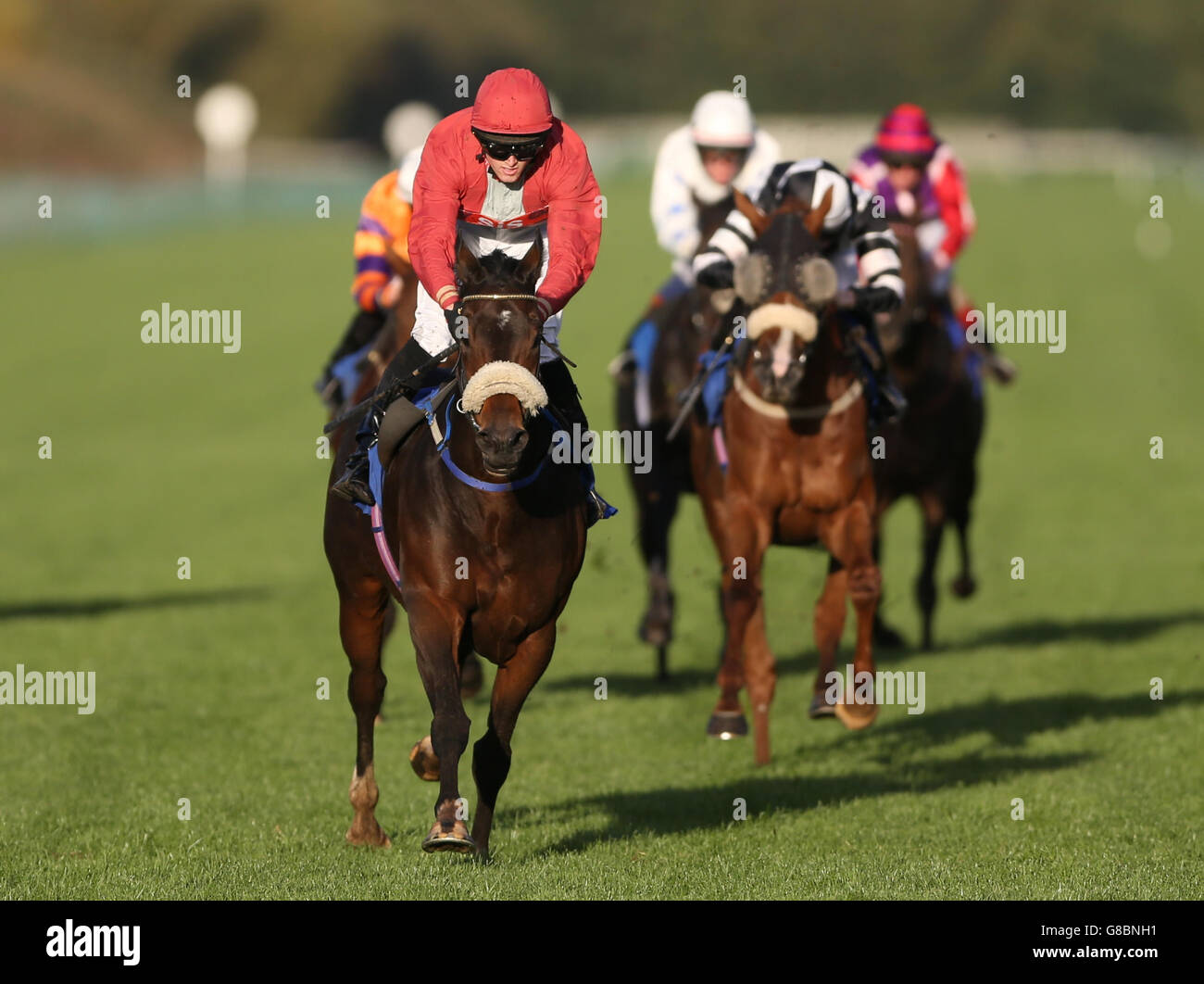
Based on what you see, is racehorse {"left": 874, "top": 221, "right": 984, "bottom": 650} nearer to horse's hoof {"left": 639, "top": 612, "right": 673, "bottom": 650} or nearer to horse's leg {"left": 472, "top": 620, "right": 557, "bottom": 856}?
horse's hoof {"left": 639, "top": 612, "right": 673, "bottom": 650}

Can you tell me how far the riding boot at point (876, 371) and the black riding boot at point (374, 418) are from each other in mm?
2583

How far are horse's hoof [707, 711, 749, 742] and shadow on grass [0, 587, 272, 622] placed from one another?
6.01m

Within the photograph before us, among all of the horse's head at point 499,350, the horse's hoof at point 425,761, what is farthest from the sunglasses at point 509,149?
the horse's hoof at point 425,761

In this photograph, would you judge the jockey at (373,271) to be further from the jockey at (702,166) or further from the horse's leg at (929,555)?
the horse's leg at (929,555)

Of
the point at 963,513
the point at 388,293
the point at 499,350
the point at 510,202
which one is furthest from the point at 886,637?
the point at 499,350

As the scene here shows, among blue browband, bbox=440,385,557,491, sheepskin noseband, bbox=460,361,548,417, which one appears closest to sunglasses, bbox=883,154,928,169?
blue browband, bbox=440,385,557,491

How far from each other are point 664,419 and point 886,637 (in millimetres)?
2617

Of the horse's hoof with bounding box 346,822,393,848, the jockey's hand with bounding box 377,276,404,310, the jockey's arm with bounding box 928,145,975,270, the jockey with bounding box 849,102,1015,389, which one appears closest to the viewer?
the horse's hoof with bounding box 346,822,393,848

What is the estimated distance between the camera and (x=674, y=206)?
11258mm

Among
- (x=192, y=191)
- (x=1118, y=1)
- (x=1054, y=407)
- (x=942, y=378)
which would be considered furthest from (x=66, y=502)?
(x=1118, y=1)

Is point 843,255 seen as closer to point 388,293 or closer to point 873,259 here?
point 873,259

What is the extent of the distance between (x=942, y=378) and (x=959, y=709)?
2134 mm

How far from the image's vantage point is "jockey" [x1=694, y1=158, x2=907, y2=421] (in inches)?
370
